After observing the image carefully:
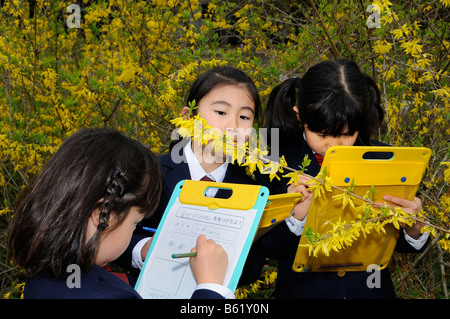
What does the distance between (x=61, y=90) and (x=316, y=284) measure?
2435 mm

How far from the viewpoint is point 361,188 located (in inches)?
65.2

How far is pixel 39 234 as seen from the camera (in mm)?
1327

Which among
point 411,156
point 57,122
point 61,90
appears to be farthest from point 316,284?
point 61,90

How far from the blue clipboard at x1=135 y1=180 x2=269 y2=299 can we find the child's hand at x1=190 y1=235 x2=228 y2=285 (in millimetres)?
19

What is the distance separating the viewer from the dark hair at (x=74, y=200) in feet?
4.33

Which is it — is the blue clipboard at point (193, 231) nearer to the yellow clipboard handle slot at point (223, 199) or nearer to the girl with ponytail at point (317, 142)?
the yellow clipboard handle slot at point (223, 199)

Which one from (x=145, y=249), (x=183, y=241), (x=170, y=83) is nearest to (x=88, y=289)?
(x=183, y=241)

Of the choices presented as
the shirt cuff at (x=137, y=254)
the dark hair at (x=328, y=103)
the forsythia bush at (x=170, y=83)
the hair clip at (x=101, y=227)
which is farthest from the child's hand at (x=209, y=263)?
the forsythia bush at (x=170, y=83)

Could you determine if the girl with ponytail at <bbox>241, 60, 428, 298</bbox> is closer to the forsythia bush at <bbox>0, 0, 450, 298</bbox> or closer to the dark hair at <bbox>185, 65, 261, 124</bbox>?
the dark hair at <bbox>185, 65, 261, 124</bbox>
